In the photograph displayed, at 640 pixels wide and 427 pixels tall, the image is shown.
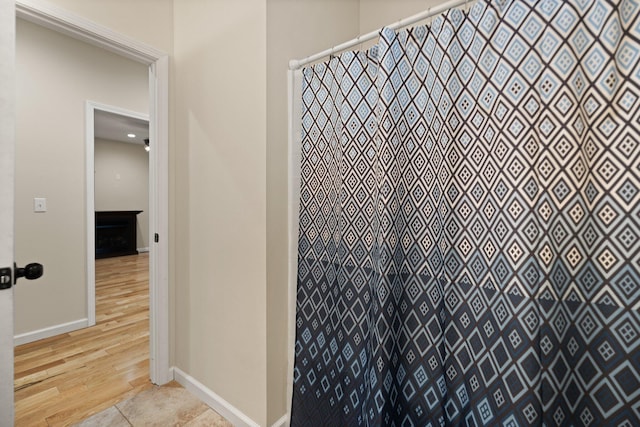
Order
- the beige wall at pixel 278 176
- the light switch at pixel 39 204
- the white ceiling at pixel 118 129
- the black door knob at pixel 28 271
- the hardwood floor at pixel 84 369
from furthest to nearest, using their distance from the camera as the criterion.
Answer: the white ceiling at pixel 118 129, the light switch at pixel 39 204, the hardwood floor at pixel 84 369, the beige wall at pixel 278 176, the black door knob at pixel 28 271

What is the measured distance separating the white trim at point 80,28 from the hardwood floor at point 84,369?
6.85ft

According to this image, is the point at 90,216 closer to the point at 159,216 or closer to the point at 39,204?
the point at 39,204

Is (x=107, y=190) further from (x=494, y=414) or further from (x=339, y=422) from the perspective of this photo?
(x=494, y=414)

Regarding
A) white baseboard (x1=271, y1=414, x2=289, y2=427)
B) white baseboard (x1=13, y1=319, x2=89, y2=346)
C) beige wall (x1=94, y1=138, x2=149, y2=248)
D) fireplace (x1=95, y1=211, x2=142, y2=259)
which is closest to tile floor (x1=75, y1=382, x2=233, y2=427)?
white baseboard (x1=271, y1=414, x2=289, y2=427)

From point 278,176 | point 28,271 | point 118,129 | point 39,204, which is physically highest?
point 118,129

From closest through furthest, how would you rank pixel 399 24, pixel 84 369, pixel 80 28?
1. pixel 399 24
2. pixel 80 28
3. pixel 84 369

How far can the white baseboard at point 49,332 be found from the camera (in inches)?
92.0

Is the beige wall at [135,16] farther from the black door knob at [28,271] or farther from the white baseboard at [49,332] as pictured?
the white baseboard at [49,332]

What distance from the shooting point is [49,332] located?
8.15ft

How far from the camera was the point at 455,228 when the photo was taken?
97 cm

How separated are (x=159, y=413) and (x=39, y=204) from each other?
219 centimetres

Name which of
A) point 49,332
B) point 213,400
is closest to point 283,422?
point 213,400

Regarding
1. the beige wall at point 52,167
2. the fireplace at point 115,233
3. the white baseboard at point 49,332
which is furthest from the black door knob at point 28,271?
the fireplace at point 115,233

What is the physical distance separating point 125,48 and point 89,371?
2.16 m
